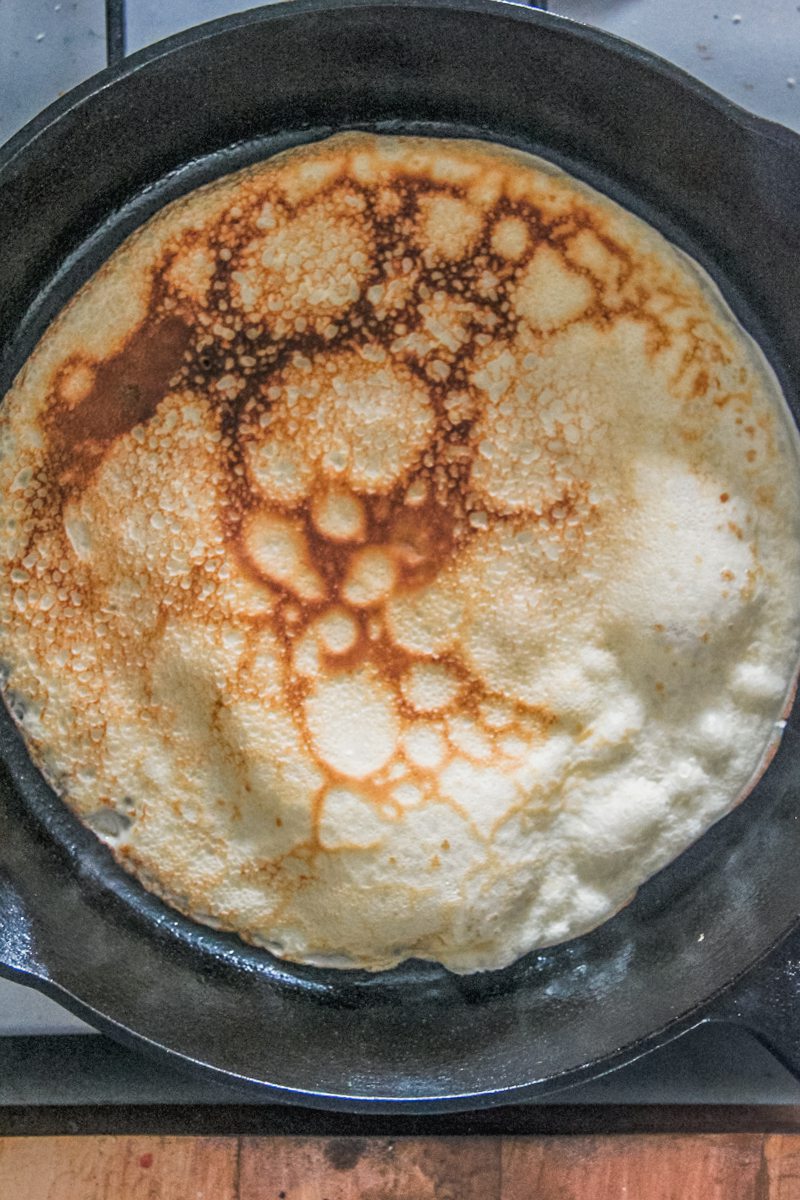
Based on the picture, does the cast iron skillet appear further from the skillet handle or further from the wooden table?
the wooden table

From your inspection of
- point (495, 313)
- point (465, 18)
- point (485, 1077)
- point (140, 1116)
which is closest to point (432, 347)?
point (495, 313)

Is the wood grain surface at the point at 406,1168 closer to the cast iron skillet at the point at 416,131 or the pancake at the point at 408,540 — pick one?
the cast iron skillet at the point at 416,131

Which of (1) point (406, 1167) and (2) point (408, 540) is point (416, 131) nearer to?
(2) point (408, 540)

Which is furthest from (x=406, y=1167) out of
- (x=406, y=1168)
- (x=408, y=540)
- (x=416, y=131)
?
(x=416, y=131)

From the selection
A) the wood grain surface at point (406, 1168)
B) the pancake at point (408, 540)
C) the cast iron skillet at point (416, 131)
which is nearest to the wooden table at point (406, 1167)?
the wood grain surface at point (406, 1168)

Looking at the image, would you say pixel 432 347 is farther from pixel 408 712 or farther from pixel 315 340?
pixel 408 712

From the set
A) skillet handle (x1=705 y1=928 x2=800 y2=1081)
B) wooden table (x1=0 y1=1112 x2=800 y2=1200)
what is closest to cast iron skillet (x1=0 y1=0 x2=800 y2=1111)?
skillet handle (x1=705 y1=928 x2=800 y2=1081)
